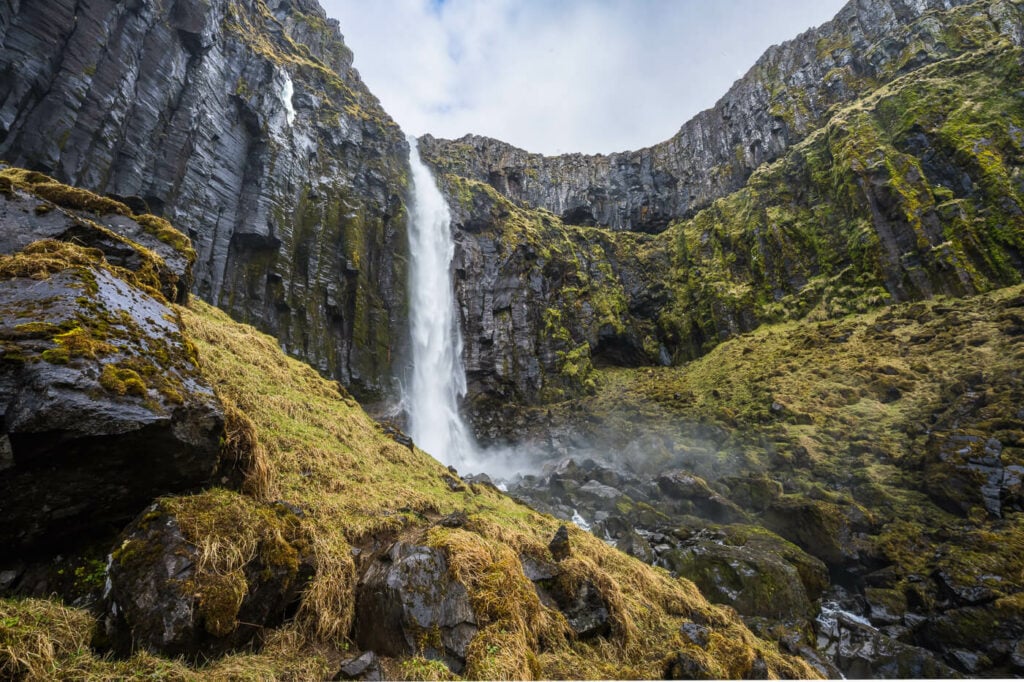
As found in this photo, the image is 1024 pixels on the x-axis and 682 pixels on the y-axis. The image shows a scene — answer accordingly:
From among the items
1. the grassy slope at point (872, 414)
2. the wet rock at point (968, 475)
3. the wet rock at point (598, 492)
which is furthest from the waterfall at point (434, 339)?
the wet rock at point (968, 475)

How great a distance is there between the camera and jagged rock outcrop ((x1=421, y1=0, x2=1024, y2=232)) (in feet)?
150

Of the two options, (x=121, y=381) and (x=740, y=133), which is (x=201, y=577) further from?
(x=740, y=133)

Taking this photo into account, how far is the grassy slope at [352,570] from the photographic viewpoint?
10.2ft

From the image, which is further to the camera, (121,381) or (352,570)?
(352,570)

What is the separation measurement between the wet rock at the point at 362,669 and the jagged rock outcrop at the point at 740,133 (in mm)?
56712

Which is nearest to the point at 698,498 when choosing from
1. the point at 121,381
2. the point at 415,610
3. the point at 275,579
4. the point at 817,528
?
the point at 817,528

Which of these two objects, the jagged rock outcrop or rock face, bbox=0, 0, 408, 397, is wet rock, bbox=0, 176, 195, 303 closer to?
rock face, bbox=0, 0, 408, 397

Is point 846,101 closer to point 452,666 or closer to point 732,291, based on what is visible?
point 732,291

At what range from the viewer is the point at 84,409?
3752 millimetres

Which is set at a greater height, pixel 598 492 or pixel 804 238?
pixel 804 238

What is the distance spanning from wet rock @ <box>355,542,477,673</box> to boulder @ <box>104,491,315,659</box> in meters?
0.75

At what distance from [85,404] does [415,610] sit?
3668 millimetres

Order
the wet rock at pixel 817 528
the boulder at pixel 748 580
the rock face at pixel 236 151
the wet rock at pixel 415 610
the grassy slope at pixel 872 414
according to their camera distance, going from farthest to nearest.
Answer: the rock face at pixel 236 151 < the wet rock at pixel 817 528 < the grassy slope at pixel 872 414 < the boulder at pixel 748 580 < the wet rock at pixel 415 610

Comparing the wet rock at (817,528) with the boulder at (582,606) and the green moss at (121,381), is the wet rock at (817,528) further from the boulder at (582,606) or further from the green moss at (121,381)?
the green moss at (121,381)
